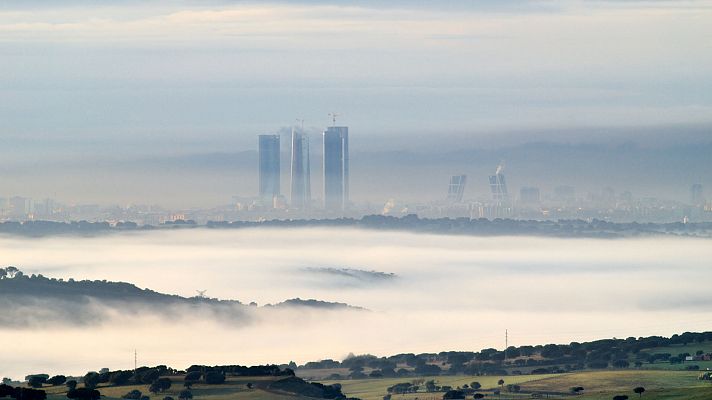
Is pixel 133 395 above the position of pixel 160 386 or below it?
below

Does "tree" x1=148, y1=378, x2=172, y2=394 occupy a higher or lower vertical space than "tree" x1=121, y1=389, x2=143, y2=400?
higher

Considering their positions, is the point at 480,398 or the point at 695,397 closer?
the point at 695,397

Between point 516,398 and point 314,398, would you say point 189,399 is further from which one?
point 516,398

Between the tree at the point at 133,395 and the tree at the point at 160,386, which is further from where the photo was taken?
the tree at the point at 160,386

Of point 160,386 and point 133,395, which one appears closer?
point 133,395

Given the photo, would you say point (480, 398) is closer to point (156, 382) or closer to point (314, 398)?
point (314, 398)

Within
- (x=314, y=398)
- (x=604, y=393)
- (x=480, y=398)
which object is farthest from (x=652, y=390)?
(x=314, y=398)

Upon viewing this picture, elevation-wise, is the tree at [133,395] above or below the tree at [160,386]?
below

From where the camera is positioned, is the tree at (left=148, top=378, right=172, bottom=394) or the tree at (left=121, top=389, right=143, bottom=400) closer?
the tree at (left=121, top=389, right=143, bottom=400)

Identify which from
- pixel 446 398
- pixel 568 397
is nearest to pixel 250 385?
pixel 446 398
